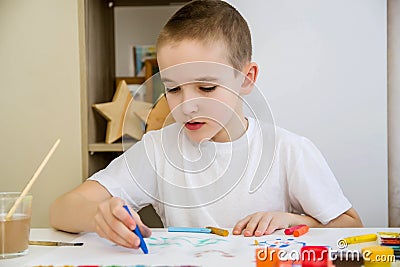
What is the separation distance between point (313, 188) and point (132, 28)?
3.06 ft

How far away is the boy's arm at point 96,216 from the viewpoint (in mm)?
824

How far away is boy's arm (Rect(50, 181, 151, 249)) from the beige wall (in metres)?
0.50

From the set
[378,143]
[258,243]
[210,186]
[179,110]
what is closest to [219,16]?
[179,110]

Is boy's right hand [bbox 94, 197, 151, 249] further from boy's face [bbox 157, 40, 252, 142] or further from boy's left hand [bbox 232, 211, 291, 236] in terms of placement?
boy's face [bbox 157, 40, 252, 142]

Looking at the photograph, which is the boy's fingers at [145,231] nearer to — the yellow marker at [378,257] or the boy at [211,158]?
the boy at [211,158]

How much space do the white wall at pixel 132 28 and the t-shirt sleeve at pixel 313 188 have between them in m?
0.79

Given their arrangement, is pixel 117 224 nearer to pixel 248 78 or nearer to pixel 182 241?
pixel 182 241

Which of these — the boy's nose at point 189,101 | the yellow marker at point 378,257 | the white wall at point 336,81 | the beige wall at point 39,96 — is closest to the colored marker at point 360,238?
the yellow marker at point 378,257

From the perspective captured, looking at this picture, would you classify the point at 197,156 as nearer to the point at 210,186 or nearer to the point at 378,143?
the point at 210,186

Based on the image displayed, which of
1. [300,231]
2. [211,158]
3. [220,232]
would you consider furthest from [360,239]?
[211,158]

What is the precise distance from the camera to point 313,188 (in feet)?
3.81

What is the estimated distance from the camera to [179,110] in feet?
3.60

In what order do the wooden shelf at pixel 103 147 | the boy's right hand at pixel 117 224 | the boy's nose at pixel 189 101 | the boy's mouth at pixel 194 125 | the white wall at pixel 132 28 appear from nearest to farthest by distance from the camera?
the boy's right hand at pixel 117 224
the boy's nose at pixel 189 101
the boy's mouth at pixel 194 125
the wooden shelf at pixel 103 147
the white wall at pixel 132 28

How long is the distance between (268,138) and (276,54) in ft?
1.55
